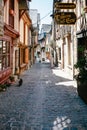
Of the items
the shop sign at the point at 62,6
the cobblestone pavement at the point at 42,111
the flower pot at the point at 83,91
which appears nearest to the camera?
the cobblestone pavement at the point at 42,111

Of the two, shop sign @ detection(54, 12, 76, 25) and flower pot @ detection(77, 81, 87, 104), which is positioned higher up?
shop sign @ detection(54, 12, 76, 25)

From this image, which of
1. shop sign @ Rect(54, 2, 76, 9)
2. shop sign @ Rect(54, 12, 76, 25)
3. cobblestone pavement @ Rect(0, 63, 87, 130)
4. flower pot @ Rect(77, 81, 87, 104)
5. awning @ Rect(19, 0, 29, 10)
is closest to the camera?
cobblestone pavement @ Rect(0, 63, 87, 130)

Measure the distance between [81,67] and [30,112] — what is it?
2.58m

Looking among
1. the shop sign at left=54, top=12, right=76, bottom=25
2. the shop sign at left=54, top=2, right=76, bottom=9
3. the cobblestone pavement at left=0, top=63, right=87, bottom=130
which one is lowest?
the cobblestone pavement at left=0, top=63, right=87, bottom=130

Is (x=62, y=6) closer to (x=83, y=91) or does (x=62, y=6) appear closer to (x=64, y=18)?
(x=64, y=18)

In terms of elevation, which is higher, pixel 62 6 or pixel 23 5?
pixel 23 5

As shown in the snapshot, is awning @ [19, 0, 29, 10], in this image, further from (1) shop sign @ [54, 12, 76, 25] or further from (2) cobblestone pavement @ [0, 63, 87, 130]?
(2) cobblestone pavement @ [0, 63, 87, 130]

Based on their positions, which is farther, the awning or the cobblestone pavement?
the awning

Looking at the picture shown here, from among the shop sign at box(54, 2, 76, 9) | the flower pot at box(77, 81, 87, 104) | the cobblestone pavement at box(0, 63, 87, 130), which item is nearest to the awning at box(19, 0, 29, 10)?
the shop sign at box(54, 2, 76, 9)

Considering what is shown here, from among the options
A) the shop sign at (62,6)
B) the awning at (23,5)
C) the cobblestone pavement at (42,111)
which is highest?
the awning at (23,5)

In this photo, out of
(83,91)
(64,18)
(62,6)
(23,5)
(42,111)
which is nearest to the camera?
(42,111)

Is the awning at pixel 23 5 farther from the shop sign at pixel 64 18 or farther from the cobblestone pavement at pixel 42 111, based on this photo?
the cobblestone pavement at pixel 42 111

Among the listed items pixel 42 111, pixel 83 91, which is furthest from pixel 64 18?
pixel 42 111

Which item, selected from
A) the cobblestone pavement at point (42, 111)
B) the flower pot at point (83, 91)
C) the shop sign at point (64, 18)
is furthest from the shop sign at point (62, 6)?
the flower pot at point (83, 91)
